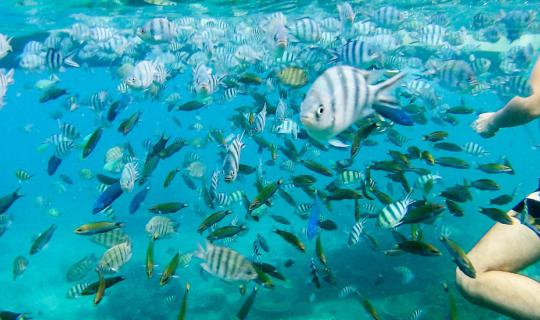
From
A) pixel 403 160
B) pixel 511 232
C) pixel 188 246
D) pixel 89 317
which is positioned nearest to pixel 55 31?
pixel 188 246

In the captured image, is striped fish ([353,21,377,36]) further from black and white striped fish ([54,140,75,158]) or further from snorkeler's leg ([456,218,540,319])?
snorkeler's leg ([456,218,540,319])

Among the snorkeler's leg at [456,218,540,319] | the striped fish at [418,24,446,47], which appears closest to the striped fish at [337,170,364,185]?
the snorkeler's leg at [456,218,540,319]

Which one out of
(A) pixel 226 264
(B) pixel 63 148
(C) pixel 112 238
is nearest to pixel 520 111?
(A) pixel 226 264

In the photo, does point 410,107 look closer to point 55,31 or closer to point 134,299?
point 134,299

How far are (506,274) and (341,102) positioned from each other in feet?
6.64

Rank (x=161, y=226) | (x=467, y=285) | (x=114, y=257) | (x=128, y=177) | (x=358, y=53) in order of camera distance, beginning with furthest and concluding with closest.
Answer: (x=161, y=226) → (x=358, y=53) → (x=128, y=177) → (x=114, y=257) → (x=467, y=285)

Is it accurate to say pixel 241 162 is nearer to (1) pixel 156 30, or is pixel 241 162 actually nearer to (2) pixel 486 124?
(1) pixel 156 30

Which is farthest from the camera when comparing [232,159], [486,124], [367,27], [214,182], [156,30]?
[367,27]

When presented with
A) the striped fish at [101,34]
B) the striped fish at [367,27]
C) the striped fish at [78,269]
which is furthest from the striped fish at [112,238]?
the striped fish at [367,27]

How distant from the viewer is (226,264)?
4.23m

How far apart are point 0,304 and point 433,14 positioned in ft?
82.0

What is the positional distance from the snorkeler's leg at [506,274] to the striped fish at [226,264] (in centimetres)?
210

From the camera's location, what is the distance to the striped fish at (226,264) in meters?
4.20

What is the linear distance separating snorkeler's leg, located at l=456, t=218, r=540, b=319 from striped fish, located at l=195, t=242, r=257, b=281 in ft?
6.90
